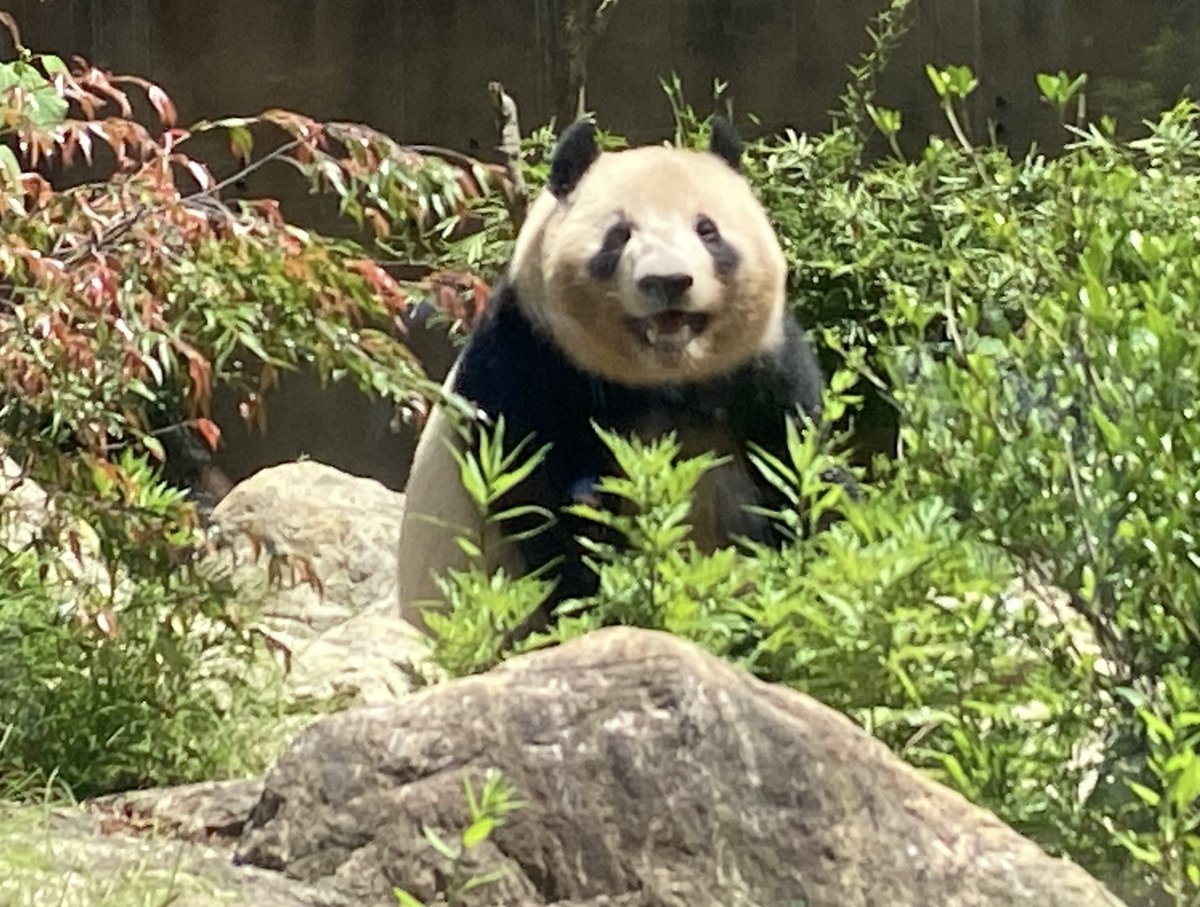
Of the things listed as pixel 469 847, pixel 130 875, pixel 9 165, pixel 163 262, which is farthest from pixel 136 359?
pixel 469 847

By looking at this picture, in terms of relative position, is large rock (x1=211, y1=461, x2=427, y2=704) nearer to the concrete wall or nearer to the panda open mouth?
the panda open mouth

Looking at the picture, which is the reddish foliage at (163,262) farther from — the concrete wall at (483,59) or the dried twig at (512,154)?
the concrete wall at (483,59)

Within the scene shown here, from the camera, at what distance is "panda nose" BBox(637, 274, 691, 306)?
3641 millimetres

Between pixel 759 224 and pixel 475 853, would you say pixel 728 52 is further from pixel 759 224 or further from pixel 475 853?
pixel 475 853

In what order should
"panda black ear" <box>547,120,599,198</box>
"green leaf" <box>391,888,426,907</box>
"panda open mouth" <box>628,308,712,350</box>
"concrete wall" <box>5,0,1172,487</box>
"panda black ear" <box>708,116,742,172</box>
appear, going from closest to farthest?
"green leaf" <box>391,888,426,907</box> → "panda open mouth" <box>628,308,712,350</box> → "panda black ear" <box>547,120,599,198</box> → "panda black ear" <box>708,116,742,172</box> → "concrete wall" <box>5,0,1172,487</box>

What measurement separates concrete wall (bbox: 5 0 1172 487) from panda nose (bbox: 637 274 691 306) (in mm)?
3490

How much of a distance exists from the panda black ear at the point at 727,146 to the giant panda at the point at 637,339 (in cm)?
6

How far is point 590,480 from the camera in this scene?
138 inches

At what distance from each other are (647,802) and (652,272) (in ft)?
5.98

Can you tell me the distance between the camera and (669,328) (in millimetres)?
3770

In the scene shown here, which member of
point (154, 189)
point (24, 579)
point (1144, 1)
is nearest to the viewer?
point (154, 189)

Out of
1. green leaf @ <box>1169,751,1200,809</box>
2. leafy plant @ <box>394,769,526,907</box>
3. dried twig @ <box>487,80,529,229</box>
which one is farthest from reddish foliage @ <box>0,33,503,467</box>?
dried twig @ <box>487,80,529,229</box>

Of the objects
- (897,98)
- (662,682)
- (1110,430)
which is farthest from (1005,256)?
(897,98)

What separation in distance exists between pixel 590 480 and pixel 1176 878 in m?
1.73
